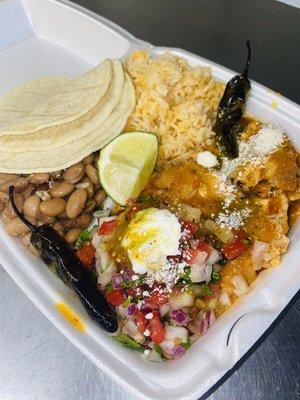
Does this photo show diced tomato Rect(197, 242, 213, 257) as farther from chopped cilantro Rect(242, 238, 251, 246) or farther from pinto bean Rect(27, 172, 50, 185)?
pinto bean Rect(27, 172, 50, 185)

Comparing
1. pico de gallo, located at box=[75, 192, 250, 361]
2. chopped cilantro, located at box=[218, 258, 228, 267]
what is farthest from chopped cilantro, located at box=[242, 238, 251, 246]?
chopped cilantro, located at box=[218, 258, 228, 267]

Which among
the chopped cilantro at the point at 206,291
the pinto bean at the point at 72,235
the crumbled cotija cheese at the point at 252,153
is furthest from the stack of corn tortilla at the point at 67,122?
the chopped cilantro at the point at 206,291

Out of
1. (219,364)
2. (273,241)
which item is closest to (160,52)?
(273,241)

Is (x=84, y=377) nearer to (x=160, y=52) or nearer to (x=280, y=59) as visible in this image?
(x=160, y=52)

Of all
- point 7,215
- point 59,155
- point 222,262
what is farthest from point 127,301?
point 59,155

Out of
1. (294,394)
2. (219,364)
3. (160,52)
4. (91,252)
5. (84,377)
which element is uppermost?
(160,52)

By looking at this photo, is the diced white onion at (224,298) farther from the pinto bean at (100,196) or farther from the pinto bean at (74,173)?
the pinto bean at (74,173)
